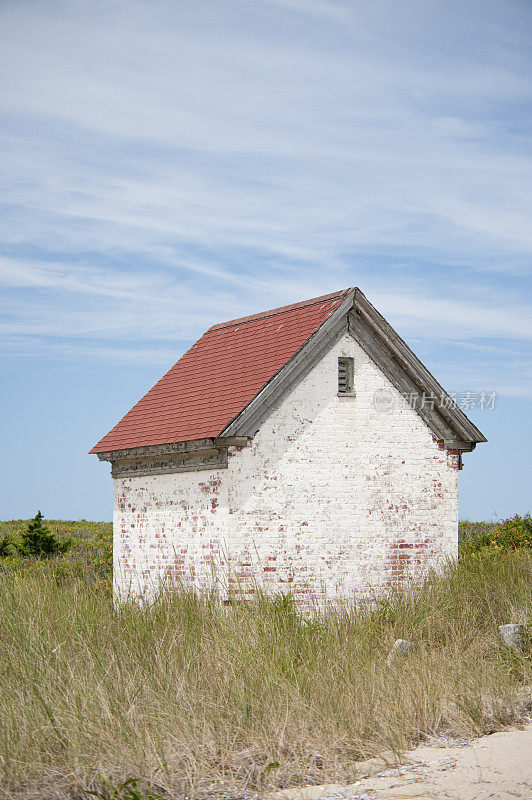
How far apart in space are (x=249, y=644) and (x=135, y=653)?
55.4 inches

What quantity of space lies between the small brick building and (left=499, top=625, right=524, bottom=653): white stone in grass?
2601 mm

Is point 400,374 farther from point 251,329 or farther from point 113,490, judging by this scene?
point 113,490

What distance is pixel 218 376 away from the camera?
15891 mm

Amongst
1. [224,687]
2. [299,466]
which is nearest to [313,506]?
[299,466]

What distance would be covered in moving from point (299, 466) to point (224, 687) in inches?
204

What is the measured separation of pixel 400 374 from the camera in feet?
50.6

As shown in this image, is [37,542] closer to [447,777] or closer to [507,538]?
[507,538]

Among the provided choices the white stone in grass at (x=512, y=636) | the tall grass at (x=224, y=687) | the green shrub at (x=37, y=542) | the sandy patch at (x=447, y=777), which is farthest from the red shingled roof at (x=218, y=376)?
Answer: the green shrub at (x=37, y=542)

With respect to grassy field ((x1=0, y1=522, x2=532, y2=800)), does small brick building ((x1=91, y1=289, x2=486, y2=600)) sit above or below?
above

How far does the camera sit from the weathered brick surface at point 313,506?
44.5 feet

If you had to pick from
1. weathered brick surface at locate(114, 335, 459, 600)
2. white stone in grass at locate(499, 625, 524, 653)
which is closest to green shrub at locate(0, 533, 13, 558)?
weathered brick surface at locate(114, 335, 459, 600)

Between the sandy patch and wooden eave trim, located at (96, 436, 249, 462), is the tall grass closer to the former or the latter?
the sandy patch

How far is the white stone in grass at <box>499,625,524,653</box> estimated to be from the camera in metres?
12.2

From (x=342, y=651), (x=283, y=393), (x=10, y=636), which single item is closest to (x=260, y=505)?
(x=283, y=393)
